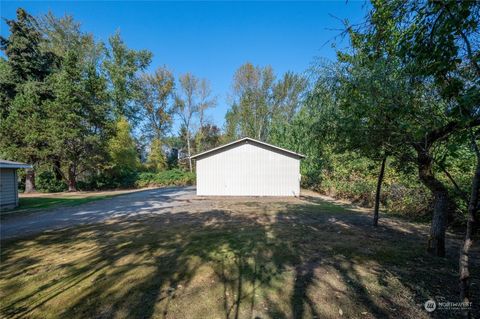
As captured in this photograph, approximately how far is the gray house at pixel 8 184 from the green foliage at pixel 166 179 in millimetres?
12428

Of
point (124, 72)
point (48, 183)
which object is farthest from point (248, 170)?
point (124, 72)

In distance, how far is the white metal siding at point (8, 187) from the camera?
9.64 m

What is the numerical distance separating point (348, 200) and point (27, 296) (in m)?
12.2

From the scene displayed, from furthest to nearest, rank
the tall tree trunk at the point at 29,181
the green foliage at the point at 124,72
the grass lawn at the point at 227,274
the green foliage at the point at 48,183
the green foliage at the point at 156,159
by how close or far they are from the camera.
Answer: the green foliage at the point at 156,159 → the green foliage at the point at 124,72 → the green foliage at the point at 48,183 → the tall tree trunk at the point at 29,181 → the grass lawn at the point at 227,274

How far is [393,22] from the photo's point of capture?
2.49 meters

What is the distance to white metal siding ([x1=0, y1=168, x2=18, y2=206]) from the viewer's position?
9641mm

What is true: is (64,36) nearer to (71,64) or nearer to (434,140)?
(71,64)

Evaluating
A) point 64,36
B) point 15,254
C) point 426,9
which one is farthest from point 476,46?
point 64,36

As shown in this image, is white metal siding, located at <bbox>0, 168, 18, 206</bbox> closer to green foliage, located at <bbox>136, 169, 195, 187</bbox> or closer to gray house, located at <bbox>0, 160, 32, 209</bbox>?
gray house, located at <bbox>0, 160, 32, 209</bbox>

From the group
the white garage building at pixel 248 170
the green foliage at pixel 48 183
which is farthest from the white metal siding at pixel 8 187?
the green foliage at pixel 48 183

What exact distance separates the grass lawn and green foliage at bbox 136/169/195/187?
17.8m

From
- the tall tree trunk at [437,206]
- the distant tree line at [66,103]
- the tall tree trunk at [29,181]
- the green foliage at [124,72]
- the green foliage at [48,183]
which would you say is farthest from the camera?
the green foliage at [124,72]

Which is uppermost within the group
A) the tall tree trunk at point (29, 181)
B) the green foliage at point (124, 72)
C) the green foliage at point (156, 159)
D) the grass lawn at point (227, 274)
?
the green foliage at point (124, 72)

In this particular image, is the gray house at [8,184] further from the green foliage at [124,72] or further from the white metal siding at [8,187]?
the green foliage at [124,72]
